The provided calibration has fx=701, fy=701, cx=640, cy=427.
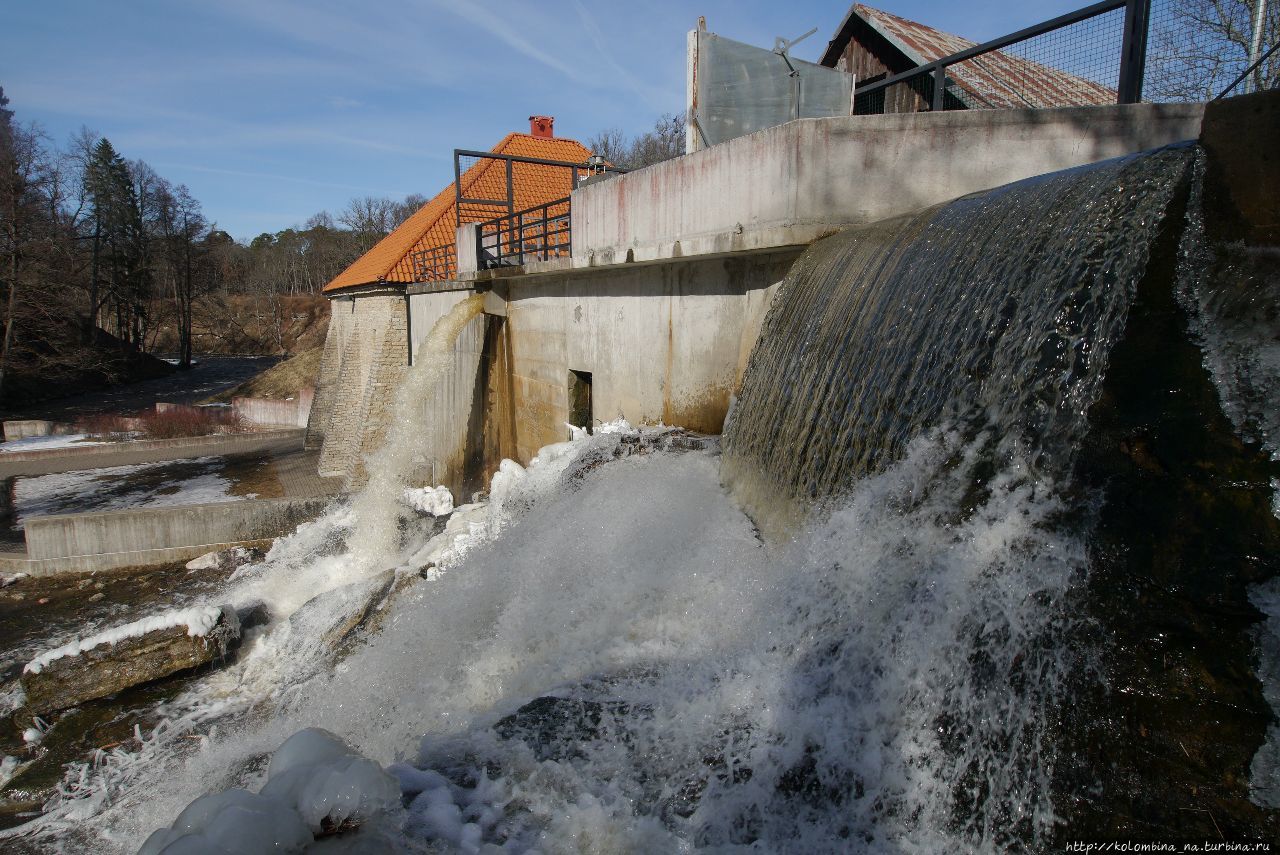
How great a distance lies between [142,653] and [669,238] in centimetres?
669

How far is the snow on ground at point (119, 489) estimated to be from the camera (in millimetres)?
13188

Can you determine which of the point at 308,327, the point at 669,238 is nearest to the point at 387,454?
the point at 669,238

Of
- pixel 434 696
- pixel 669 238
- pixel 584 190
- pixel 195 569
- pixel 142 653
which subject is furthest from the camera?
pixel 195 569

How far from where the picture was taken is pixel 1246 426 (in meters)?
2.14

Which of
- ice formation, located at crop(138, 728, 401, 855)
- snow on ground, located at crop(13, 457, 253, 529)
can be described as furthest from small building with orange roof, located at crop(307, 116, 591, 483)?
ice formation, located at crop(138, 728, 401, 855)

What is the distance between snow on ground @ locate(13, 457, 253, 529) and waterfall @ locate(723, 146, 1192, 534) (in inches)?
484

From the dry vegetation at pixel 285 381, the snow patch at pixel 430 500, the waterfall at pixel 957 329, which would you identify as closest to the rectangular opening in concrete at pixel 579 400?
the snow patch at pixel 430 500

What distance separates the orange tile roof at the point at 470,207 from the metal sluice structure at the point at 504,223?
0.06 m

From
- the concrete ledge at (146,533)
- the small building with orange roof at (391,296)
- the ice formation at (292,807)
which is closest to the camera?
the ice formation at (292,807)

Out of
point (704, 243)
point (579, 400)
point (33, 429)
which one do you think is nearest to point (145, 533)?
point (579, 400)

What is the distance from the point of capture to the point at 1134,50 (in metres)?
4.61

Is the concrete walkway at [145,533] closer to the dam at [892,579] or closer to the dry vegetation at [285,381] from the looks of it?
the dam at [892,579]

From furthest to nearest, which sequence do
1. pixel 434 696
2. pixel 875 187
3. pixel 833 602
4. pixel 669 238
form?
1. pixel 669 238
2. pixel 875 187
3. pixel 434 696
4. pixel 833 602

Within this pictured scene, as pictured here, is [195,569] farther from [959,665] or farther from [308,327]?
[308,327]
